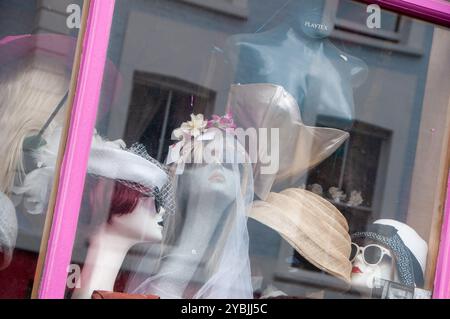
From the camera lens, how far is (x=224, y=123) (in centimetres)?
322

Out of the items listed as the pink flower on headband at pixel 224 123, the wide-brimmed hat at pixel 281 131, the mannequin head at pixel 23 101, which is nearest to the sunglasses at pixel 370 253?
the wide-brimmed hat at pixel 281 131

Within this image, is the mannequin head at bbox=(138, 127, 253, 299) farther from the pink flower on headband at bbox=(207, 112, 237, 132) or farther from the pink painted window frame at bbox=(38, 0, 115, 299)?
the pink painted window frame at bbox=(38, 0, 115, 299)

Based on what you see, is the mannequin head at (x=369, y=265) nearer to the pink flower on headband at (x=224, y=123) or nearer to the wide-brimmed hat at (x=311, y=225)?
the wide-brimmed hat at (x=311, y=225)

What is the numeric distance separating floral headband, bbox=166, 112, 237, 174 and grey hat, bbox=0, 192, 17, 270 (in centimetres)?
56

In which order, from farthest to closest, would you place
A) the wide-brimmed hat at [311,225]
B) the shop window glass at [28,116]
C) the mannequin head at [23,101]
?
the wide-brimmed hat at [311,225]
the mannequin head at [23,101]
the shop window glass at [28,116]

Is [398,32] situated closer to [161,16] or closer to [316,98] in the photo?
[316,98]

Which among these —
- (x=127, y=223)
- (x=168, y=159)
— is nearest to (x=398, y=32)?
(x=168, y=159)

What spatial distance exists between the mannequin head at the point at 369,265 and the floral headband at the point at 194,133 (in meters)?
0.65

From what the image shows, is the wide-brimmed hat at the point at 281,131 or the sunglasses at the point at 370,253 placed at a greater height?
the wide-brimmed hat at the point at 281,131

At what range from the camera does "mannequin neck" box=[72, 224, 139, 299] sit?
9.63 feet

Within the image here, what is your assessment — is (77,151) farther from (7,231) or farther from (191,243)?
(191,243)

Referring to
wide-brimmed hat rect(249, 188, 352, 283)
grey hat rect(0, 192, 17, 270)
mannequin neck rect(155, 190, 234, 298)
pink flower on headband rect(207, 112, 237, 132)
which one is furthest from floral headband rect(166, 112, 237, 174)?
grey hat rect(0, 192, 17, 270)

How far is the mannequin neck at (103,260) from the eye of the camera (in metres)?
2.94

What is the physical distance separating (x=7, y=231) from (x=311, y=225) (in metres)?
1.07
